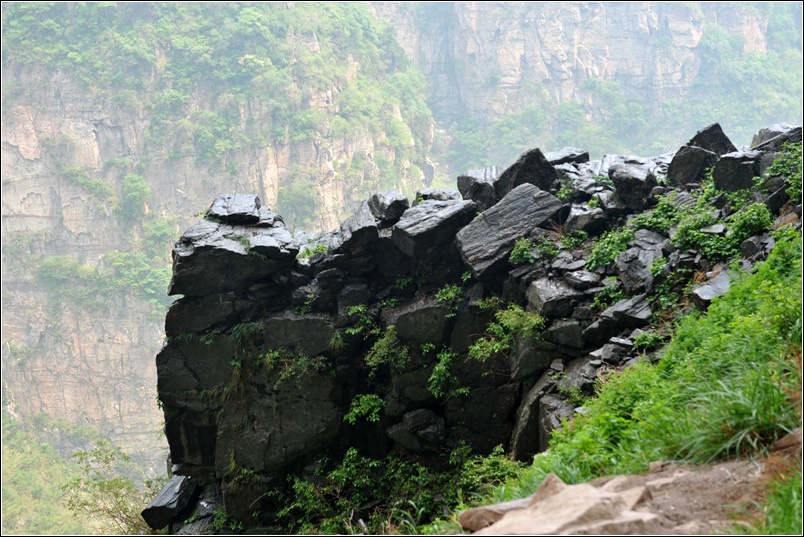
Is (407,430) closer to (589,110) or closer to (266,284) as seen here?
(266,284)

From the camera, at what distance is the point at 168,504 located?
375 inches

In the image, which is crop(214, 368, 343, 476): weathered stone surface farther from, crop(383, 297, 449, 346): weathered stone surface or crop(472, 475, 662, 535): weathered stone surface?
crop(472, 475, 662, 535): weathered stone surface

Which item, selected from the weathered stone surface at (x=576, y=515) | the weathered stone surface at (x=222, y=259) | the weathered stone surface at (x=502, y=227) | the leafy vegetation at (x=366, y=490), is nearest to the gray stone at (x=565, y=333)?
the weathered stone surface at (x=502, y=227)

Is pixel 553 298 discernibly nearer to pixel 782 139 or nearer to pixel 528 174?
Answer: pixel 528 174

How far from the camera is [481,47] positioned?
51.4 meters

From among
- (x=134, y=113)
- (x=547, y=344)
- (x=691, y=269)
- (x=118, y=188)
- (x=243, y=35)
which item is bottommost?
(x=547, y=344)

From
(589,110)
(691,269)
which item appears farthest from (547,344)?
(589,110)

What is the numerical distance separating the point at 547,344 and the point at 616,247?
1.56 meters

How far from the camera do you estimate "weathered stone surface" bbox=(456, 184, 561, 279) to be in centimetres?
891

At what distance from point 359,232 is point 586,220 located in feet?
11.0

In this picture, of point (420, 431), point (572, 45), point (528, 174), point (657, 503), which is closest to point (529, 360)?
point (420, 431)

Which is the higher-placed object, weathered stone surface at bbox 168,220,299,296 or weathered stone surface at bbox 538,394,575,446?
weathered stone surface at bbox 168,220,299,296

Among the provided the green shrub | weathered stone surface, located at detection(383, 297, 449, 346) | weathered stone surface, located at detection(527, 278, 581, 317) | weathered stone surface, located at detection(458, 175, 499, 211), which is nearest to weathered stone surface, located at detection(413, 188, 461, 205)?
weathered stone surface, located at detection(458, 175, 499, 211)

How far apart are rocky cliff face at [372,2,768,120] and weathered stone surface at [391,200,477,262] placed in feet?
141
